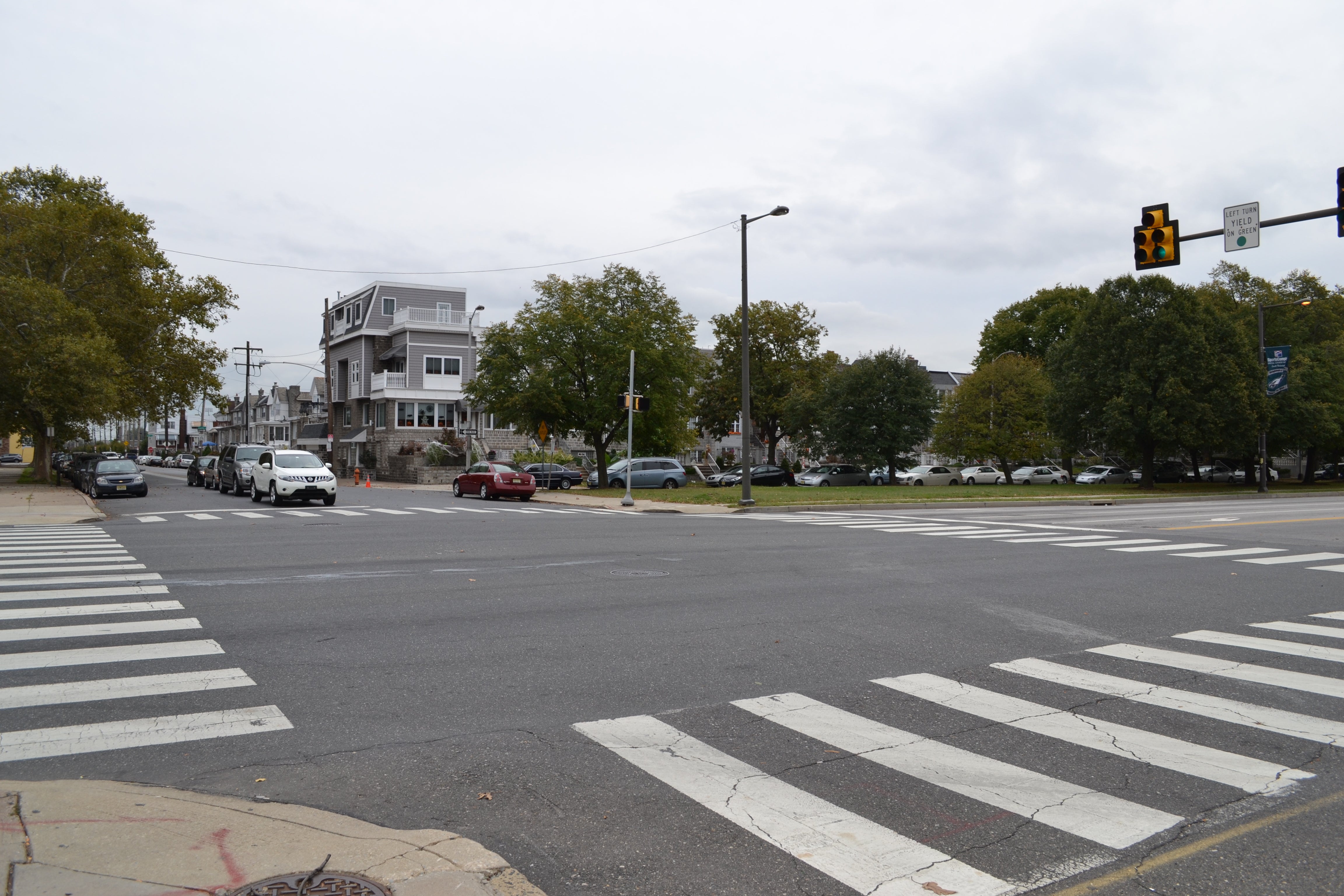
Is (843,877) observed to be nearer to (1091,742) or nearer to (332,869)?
(332,869)

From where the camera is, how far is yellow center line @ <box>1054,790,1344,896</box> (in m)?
3.50

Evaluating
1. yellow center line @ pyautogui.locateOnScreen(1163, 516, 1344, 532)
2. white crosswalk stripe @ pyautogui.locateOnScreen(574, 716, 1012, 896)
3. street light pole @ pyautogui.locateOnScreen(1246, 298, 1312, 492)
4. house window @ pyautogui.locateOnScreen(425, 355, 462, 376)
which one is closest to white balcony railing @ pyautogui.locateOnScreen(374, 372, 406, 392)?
house window @ pyautogui.locateOnScreen(425, 355, 462, 376)

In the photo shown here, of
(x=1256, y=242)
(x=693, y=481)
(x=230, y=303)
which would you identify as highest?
(x=230, y=303)

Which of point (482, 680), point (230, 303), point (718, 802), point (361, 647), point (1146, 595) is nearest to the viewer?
point (718, 802)

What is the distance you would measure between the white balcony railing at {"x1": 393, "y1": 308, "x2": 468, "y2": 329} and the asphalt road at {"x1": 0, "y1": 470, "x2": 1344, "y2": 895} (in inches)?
1793

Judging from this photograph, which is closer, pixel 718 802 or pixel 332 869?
pixel 332 869

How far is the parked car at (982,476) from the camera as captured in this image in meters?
58.4

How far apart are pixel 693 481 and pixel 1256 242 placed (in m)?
45.8

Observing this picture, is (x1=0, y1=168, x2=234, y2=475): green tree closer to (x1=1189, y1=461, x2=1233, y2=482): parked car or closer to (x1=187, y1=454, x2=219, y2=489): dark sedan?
(x1=187, y1=454, x2=219, y2=489): dark sedan

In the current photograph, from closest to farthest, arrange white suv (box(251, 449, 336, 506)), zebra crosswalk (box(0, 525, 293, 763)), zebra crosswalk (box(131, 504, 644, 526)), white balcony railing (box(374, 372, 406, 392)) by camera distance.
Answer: zebra crosswalk (box(0, 525, 293, 763)), zebra crosswalk (box(131, 504, 644, 526)), white suv (box(251, 449, 336, 506)), white balcony railing (box(374, 372, 406, 392))

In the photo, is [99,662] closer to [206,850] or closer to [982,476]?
[206,850]

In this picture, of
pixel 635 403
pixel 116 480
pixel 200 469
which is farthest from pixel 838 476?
pixel 116 480

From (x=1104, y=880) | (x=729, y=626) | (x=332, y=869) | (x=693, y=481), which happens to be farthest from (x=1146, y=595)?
(x=693, y=481)

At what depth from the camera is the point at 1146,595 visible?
10.7 meters
